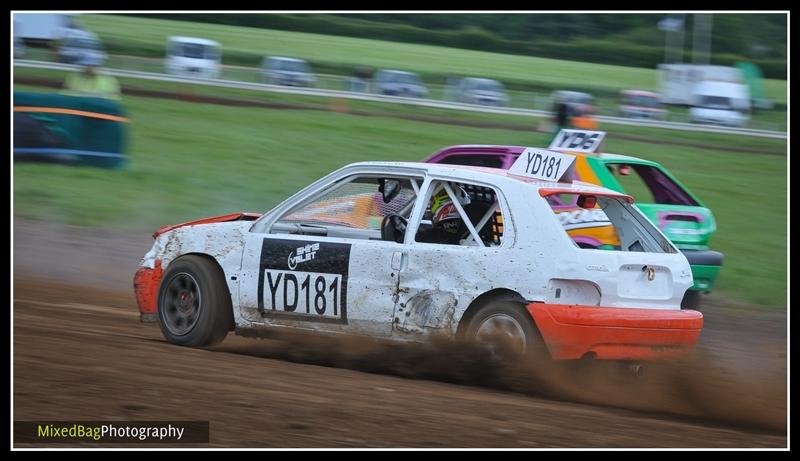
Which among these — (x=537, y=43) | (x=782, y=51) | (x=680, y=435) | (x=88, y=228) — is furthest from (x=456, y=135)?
(x=680, y=435)

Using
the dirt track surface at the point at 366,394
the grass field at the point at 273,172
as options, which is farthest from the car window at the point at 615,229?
the grass field at the point at 273,172

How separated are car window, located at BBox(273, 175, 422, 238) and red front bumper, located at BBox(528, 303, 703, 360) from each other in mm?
1563

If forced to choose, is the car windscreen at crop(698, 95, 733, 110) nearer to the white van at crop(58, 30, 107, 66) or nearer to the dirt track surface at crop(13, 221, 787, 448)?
the white van at crop(58, 30, 107, 66)

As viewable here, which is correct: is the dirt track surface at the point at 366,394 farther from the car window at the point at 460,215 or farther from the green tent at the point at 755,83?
the green tent at the point at 755,83

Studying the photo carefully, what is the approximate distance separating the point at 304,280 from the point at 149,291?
139cm

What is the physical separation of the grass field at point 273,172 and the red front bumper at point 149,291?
6299mm

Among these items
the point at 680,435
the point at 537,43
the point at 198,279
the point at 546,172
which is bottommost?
the point at 680,435

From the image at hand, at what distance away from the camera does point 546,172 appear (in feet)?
23.9

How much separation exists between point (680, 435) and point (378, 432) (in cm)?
165

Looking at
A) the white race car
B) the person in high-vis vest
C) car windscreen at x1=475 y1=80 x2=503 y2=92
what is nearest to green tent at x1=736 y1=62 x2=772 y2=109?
car windscreen at x1=475 y1=80 x2=503 y2=92

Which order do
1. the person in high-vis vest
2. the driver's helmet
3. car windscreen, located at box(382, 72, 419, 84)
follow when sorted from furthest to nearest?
car windscreen, located at box(382, 72, 419, 84)
the person in high-vis vest
the driver's helmet

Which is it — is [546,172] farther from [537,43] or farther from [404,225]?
[537,43]

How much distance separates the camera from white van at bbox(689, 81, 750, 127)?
70.4ft

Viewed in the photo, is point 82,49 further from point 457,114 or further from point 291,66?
point 457,114
